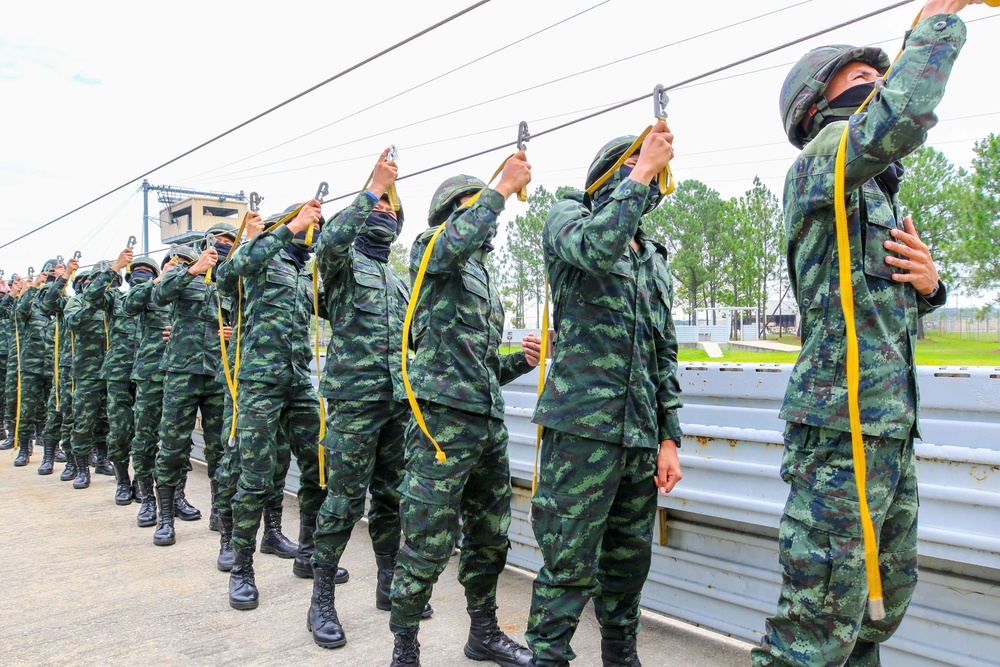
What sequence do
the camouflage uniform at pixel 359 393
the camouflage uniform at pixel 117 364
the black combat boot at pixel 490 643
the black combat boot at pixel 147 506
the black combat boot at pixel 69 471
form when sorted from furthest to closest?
the black combat boot at pixel 69 471, the camouflage uniform at pixel 117 364, the black combat boot at pixel 147 506, the camouflage uniform at pixel 359 393, the black combat boot at pixel 490 643

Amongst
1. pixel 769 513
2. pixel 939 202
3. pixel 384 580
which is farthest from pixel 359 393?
pixel 939 202

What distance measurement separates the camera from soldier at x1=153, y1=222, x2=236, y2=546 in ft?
16.3

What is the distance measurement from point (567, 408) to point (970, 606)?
1.38 meters

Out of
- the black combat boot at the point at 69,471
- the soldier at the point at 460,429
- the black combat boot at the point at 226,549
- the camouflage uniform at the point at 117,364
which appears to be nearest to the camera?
the soldier at the point at 460,429

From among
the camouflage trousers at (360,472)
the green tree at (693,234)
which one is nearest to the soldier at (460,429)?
the camouflage trousers at (360,472)

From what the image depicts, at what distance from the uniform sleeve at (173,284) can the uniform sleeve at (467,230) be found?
287cm

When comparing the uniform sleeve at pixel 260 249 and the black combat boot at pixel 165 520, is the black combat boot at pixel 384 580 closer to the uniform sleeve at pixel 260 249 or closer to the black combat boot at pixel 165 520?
the uniform sleeve at pixel 260 249

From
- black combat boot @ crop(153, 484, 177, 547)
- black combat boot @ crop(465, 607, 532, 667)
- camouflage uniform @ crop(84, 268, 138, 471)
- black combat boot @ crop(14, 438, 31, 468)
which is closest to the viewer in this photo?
black combat boot @ crop(465, 607, 532, 667)

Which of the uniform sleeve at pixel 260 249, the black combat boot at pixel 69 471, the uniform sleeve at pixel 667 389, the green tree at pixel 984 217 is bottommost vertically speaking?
the black combat boot at pixel 69 471

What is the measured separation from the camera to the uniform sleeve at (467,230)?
102 inches

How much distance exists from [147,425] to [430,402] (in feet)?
Result: 12.3

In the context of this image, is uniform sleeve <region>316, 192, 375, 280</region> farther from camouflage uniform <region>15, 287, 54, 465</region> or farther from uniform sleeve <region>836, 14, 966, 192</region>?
camouflage uniform <region>15, 287, 54, 465</region>

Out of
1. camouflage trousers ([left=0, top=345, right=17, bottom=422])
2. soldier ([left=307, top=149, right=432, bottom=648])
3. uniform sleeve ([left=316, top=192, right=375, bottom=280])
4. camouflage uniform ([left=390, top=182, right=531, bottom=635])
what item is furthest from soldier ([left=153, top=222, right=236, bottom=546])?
camouflage trousers ([left=0, top=345, right=17, bottom=422])

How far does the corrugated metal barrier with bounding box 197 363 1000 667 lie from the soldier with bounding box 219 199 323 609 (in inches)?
55.1
